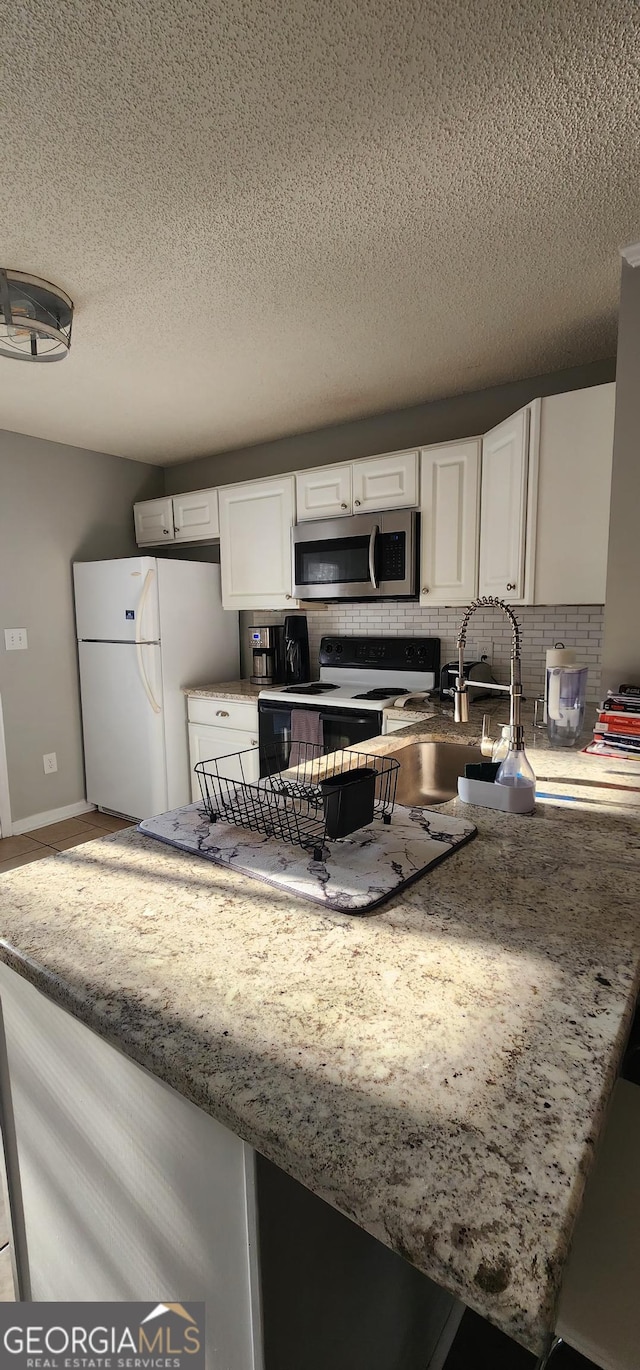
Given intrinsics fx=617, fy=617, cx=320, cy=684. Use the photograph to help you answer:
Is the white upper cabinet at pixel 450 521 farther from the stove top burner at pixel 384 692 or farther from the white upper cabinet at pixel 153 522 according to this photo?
the white upper cabinet at pixel 153 522

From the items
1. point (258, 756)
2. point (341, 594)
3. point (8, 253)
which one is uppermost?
point (8, 253)

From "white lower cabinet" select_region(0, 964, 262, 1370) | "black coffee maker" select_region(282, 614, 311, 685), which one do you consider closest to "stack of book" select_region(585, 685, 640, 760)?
"white lower cabinet" select_region(0, 964, 262, 1370)

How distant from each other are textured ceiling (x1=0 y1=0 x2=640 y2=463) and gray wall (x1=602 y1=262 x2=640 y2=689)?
21 cm

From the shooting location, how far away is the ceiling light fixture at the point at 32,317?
1943 mm

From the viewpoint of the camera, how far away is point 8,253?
5.89ft

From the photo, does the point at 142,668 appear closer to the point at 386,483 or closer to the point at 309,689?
the point at 309,689

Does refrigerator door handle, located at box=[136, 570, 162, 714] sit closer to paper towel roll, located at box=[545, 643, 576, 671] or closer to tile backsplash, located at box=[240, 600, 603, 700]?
tile backsplash, located at box=[240, 600, 603, 700]

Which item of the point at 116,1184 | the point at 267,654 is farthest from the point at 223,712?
the point at 116,1184

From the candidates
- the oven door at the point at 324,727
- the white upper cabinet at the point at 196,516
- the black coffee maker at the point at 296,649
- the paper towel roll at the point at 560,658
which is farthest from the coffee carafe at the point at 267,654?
the paper towel roll at the point at 560,658

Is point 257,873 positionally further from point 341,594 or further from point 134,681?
point 134,681

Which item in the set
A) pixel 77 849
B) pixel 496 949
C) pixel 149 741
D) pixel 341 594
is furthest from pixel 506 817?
pixel 149 741

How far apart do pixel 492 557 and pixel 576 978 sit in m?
2.09

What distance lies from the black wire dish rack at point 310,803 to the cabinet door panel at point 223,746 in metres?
1.72

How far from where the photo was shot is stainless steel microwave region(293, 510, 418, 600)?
297 cm
